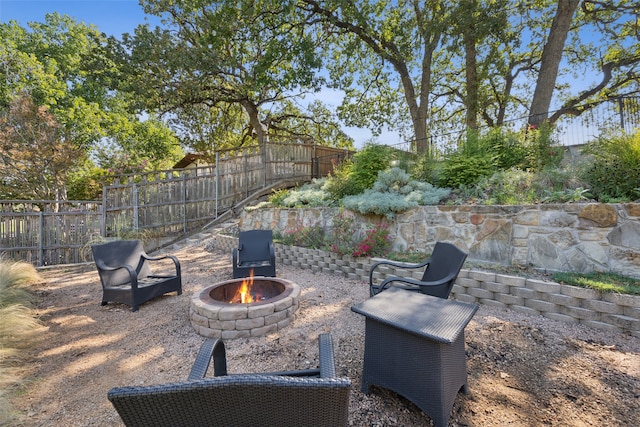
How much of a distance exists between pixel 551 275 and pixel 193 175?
28.6ft

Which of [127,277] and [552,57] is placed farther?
[552,57]

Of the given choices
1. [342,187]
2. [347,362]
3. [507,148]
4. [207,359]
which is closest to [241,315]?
[347,362]

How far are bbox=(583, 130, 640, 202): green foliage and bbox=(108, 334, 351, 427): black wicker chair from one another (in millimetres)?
4242

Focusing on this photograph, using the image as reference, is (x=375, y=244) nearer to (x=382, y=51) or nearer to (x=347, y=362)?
(x=347, y=362)

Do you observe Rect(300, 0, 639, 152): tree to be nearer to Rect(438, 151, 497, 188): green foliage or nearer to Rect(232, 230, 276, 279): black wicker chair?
Rect(438, 151, 497, 188): green foliage

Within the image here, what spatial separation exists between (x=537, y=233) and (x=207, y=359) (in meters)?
4.07

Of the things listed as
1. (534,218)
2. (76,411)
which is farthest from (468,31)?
(76,411)

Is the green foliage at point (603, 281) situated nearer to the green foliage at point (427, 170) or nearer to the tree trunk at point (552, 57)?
the green foliage at point (427, 170)

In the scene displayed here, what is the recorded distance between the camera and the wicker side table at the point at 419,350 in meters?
1.59

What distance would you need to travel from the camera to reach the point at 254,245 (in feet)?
16.1

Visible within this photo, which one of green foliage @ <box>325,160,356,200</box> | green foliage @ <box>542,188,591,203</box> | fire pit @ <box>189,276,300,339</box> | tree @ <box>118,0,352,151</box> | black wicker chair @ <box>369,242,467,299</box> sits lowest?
fire pit @ <box>189,276,300,339</box>

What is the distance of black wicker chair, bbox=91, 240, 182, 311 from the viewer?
357 centimetres

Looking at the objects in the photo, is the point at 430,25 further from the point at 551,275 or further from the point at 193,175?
the point at 193,175

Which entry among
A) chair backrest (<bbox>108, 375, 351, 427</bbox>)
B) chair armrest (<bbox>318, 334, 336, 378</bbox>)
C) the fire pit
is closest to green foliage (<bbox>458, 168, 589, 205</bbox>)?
the fire pit
